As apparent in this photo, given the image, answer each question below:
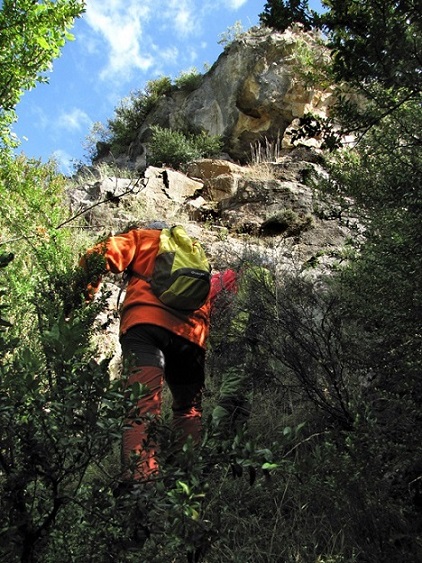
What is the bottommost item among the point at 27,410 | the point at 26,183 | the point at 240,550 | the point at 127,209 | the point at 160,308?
the point at 240,550

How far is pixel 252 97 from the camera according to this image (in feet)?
54.1

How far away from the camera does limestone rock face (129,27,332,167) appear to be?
16.1m

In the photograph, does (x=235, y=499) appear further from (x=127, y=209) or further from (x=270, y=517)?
(x=127, y=209)

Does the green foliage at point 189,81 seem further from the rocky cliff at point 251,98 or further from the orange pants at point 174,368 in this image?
the orange pants at point 174,368

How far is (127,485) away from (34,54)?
166 inches

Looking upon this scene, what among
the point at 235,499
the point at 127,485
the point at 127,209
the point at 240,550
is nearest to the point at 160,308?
the point at 235,499

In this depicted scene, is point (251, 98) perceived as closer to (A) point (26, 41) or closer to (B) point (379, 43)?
(A) point (26, 41)

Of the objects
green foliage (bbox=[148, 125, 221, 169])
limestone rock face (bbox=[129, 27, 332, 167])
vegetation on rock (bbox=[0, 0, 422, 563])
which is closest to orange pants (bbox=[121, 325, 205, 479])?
vegetation on rock (bbox=[0, 0, 422, 563])

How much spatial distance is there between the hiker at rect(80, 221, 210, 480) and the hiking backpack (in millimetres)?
61

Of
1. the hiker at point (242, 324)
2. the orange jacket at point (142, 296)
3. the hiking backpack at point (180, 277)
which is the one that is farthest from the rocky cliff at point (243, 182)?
the hiker at point (242, 324)

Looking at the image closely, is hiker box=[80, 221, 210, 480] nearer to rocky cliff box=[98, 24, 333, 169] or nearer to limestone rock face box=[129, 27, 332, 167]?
rocky cliff box=[98, 24, 333, 169]

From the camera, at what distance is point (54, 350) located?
1.42m

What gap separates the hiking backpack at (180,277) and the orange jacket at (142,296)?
0.06m

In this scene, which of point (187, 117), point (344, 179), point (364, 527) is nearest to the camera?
point (364, 527)
